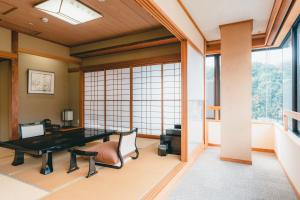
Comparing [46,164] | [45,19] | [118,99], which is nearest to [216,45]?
[118,99]

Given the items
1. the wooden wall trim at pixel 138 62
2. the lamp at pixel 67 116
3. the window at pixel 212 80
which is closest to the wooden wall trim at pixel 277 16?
the window at pixel 212 80

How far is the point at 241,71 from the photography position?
11.6ft

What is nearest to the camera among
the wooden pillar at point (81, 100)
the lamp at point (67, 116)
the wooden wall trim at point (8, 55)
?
the wooden wall trim at point (8, 55)

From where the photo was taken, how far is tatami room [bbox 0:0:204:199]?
2.63 metres

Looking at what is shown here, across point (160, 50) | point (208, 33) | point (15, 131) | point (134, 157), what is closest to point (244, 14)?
point (208, 33)

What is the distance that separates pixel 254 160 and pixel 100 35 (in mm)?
4792

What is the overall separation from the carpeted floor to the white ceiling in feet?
9.13

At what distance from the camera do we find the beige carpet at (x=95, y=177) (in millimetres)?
2193

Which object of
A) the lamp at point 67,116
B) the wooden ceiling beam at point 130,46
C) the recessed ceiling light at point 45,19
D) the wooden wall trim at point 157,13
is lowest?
the lamp at point 67,116

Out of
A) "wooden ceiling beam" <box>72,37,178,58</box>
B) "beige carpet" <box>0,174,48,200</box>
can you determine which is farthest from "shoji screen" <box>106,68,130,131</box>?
"beige carpet" <box>0,174,48,200</box>

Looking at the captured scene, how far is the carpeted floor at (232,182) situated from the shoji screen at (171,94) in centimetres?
167

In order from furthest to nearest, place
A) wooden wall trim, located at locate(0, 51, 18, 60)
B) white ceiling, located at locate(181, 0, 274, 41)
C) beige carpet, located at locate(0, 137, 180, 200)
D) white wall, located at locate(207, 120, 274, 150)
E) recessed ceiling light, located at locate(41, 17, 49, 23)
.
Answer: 1. wooden wall trim, located at locate(0, 51, 18, 60)
2. white wall, located at locate(207, 120, 274, 150)
3. recessed ceiling light, located at locate(41, 17, 49, 23)
4. white ceiling, located at locate(181, 0, 274, 41)
5. beige carpet, located at locate(0, 137, 180, 200)

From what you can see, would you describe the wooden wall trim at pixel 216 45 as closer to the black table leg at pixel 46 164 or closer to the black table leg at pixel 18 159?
the black table leg at pixel 46 164

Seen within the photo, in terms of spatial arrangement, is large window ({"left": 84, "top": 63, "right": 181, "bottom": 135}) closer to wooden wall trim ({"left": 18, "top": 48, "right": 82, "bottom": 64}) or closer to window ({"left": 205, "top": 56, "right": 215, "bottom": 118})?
wooden wall trim ({"left": 18, "top": 48, "right": 82, "bottom": 64})
